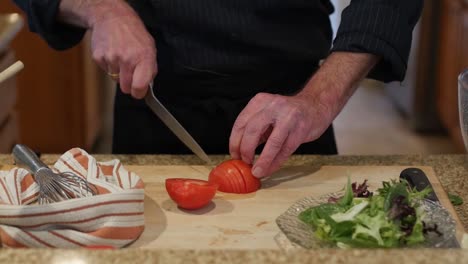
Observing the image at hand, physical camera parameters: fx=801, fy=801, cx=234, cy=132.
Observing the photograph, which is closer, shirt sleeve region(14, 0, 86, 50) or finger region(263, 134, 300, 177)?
finger region(263, 134, 300, 177)

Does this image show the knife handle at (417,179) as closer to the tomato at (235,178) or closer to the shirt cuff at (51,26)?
the tomato at (235,178)

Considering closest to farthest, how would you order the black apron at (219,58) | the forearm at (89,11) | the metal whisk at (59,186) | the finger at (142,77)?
the metal whisk at (59,186), the finger at (142,77), the forearm at (89,11), the black apron at (219,58)

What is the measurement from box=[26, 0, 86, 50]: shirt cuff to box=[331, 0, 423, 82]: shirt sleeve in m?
0.45

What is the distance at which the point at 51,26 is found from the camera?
4.36 feet

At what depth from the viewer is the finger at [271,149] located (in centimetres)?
114

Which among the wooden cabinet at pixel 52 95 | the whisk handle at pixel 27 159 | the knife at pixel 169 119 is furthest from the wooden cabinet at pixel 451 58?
the whisk handle at pixel 27 159

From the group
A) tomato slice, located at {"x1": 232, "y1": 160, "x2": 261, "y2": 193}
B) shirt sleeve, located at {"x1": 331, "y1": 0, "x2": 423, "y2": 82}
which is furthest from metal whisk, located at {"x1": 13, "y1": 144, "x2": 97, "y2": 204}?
shirt sleeve, located at {"x1": 331, "y1": 0, "x2": 423, "y2": 82}

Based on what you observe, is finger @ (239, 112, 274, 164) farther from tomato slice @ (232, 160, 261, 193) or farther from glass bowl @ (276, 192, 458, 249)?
glass bowl @ (276, 192, 458, 249)

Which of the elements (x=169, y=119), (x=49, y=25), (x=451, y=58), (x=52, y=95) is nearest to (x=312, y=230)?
(x=169, y=119)

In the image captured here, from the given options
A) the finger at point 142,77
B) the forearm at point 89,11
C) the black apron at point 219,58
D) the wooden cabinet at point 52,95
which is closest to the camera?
the finger at point 142,77

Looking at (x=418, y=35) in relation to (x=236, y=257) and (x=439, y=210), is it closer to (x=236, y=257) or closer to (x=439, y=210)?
(x=439, y=210)

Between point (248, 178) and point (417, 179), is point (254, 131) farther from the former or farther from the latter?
point (417, 179)

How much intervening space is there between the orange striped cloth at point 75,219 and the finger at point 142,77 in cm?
19

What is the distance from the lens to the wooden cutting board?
38.7 inches
